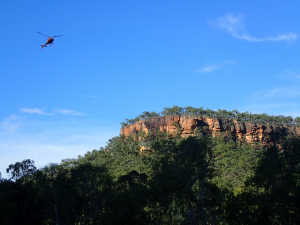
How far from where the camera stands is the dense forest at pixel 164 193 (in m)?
25.2

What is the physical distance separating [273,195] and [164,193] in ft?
30.0

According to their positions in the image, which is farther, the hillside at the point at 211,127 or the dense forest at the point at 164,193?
the hillside at the point at 211,127

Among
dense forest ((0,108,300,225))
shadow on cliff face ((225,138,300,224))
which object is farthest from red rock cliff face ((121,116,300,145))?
shadow on cliff face ((225,138,300,224))

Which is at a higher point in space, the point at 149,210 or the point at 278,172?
the point at 278,172

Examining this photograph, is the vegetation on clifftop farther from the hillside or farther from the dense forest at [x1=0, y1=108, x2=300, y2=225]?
the hillside

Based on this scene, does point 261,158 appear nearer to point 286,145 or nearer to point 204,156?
point 286,145

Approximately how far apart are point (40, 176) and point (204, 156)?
15567 millimetres

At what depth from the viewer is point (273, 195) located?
2548cm

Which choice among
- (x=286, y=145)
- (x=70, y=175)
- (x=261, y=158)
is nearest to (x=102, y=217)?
(x=70, y=175)

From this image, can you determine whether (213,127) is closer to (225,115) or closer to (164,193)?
(225,115)

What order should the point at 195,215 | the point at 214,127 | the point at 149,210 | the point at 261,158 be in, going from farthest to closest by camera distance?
the point at 214,127
the point at 261,158
the point at 149,210
the point at 195,215

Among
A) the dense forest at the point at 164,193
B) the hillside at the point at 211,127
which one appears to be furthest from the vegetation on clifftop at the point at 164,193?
the hillside at the point at 211,127

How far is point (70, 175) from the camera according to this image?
30.2m

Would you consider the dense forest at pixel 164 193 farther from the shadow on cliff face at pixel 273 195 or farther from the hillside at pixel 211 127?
the hillside at pixel 211 127
